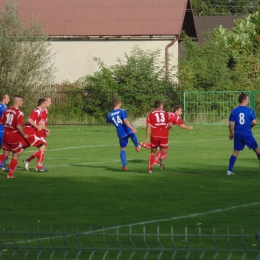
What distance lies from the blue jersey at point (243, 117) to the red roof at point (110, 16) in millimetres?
30308

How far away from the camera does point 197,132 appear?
33.7 meters

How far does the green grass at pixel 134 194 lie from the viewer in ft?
34.3

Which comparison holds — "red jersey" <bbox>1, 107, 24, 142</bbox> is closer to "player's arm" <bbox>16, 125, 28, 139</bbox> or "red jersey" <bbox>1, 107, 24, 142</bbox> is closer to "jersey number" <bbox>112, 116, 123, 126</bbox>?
"player's arm" <bbox>16, 125, 28, 139</bbox>

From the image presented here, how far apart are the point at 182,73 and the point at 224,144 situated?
47.6ft

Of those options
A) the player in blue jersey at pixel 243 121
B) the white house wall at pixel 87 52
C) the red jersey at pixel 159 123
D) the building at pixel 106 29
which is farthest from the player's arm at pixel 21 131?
the white house wall at pixel 87 52

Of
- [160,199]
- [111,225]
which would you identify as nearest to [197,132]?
[160,199]

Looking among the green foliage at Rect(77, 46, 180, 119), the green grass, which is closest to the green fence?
the green foliage at Rect(77, 46, 180, 119)

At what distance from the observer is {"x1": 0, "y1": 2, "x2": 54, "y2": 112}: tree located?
37.2 m

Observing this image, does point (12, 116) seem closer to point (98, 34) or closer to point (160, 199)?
point (160, 199)

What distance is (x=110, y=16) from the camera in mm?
47812

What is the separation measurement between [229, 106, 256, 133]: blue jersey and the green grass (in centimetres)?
106

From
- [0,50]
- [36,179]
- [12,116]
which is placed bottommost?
[36,179]

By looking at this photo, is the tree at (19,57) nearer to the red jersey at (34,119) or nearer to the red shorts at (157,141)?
the red jersey at (34,119)

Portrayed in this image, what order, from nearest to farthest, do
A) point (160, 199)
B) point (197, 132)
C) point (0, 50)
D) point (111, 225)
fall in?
point (111, 225) < point (160, 199) < point (197, 132) < point (0, 50)
